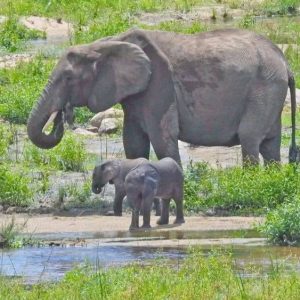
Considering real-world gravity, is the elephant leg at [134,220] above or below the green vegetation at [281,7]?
above

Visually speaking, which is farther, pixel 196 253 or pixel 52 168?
pixel 52 168

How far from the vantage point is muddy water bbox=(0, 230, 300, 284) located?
1154 centimetres

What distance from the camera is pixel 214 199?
49.1 feet

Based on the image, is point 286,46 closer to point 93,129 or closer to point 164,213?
point 93,129

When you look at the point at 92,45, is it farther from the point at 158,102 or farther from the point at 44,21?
the point at 44,21

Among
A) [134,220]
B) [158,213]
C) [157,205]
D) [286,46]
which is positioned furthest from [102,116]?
[286,46]

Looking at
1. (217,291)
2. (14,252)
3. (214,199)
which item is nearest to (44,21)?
(214,199)

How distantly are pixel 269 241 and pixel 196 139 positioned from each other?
143 inches

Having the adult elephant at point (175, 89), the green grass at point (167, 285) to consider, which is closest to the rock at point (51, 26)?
the adult elephant at point (175, 89)

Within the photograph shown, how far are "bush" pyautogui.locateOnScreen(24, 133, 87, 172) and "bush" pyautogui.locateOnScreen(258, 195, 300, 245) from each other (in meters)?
4.16

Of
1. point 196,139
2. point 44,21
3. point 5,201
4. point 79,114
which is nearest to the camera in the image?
point 5,201

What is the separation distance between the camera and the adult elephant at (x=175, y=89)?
15.8 m

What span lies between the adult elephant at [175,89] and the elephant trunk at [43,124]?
0.01 m

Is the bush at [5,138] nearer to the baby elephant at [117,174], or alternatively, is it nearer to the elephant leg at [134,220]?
the baby elephant at [117,174]
